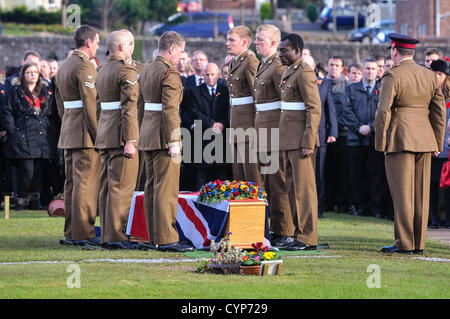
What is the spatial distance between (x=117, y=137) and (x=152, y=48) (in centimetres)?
3302

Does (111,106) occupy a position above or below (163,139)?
above

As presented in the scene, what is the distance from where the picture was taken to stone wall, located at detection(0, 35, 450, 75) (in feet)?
142

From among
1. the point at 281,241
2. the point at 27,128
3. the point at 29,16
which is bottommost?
the point at 281,241

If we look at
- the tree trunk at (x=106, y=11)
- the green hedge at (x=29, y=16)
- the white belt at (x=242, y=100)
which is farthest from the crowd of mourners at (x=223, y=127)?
the green hedge at (x=29, y=16)

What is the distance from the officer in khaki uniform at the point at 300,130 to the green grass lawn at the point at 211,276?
0.36 metres

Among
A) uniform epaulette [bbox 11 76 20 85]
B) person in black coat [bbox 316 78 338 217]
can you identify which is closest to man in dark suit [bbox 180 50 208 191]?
person in black coat [bbox 316 78 338 217]

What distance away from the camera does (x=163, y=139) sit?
10867 mm

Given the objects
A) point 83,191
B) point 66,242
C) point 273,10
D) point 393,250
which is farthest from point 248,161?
point 273,10

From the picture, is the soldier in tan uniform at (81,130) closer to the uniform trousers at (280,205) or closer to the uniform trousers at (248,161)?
the uniform trousers at (248,161)

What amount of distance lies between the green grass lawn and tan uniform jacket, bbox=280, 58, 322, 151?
126 centimetres

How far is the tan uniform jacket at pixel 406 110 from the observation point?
10.8 m

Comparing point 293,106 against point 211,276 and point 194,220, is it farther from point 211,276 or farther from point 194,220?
point 211,276
